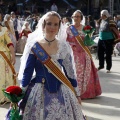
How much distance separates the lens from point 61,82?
4203mm

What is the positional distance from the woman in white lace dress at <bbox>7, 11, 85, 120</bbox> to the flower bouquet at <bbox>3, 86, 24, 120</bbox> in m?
0.12

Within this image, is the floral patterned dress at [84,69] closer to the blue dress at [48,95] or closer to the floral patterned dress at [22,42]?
the blue dress at [48,95]

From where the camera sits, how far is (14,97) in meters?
3.94

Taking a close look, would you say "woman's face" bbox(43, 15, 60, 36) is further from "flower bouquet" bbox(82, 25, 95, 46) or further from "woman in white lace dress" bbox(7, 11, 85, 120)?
"flower bouquet" bbox(82, 25, 95, 46)

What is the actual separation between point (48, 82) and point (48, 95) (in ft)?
0.40

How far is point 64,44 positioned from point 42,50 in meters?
0.29

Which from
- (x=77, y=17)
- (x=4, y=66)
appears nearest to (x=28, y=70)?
(x=4, y=66)

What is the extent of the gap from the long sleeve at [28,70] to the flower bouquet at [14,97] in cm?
12

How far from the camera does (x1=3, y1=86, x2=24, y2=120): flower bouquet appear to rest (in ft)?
12.9

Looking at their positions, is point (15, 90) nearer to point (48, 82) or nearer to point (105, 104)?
point (48, 82)

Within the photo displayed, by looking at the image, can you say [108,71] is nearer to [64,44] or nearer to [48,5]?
[64,44]

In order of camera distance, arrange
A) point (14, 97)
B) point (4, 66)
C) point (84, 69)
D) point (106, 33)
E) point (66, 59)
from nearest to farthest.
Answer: point (14, 97)
point (66, 59)
point (4, 66)
point (84, 69)
point (106, 33)

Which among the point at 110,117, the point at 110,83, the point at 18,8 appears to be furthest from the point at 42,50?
the point at 18,8

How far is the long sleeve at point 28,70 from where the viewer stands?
410 centimetres
